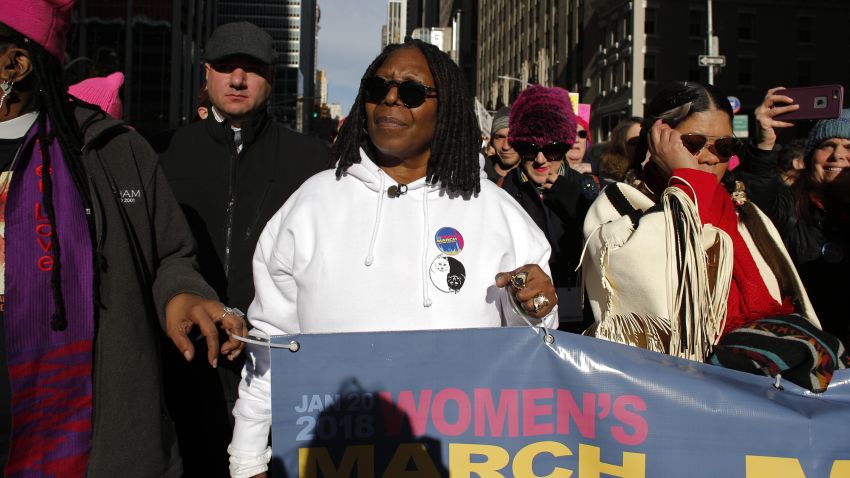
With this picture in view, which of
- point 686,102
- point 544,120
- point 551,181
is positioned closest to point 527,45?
point 544,120

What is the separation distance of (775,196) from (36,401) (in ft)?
10.9

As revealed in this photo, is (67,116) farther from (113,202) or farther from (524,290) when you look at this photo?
(524,290)

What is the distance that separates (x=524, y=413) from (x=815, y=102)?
1.99 metres

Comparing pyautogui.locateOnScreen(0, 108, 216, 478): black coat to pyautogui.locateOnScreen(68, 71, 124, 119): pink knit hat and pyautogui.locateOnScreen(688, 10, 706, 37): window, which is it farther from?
pyautogui.locateOnScreen(688, 10, 706, 37): window

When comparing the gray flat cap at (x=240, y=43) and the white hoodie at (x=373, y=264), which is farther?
the gray flat cap at (x=240, y=43)

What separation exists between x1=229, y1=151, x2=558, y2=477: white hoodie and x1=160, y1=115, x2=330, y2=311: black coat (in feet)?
2.96

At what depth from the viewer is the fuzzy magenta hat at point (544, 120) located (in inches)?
174

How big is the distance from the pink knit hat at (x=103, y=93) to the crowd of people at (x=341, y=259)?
175 centimetres

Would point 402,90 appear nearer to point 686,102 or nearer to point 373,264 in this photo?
point 373,264

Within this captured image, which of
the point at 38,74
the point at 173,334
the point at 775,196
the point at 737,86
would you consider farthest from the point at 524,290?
the point at 737,86

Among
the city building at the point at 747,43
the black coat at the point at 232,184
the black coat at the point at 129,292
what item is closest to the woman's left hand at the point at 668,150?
the black coat at the point at 232,184

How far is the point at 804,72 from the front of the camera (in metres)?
43.2

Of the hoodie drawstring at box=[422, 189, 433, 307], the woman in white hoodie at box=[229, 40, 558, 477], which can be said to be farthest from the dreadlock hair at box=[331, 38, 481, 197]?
the hoodie drawstring at box=[422, 189, 433, 307]

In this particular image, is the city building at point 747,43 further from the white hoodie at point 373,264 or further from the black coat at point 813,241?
the white hoodie at point 373,264
